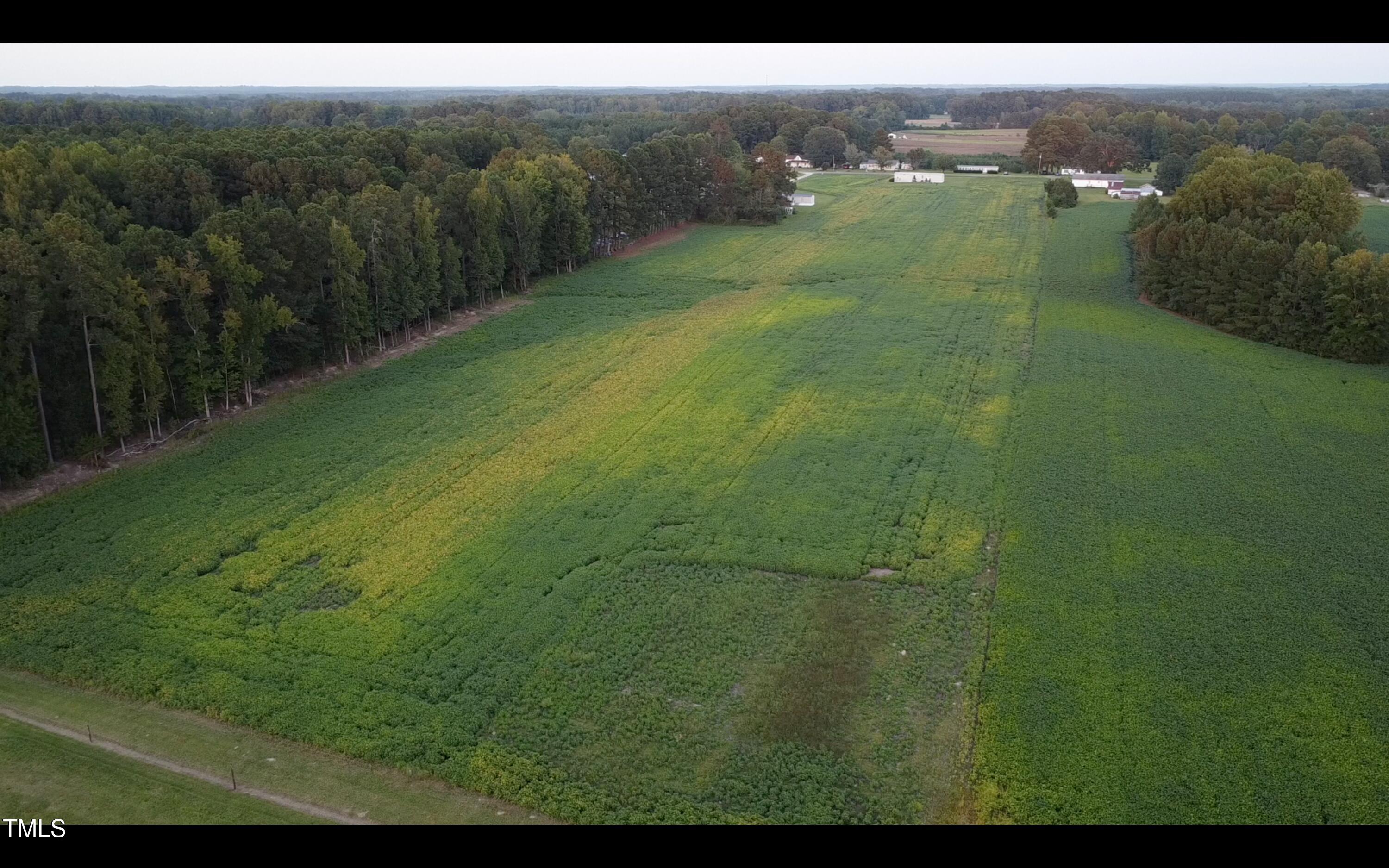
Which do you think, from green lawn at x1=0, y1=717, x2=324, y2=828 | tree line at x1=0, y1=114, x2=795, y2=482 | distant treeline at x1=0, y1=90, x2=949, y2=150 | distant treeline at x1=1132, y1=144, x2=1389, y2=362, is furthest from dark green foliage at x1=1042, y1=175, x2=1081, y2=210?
green lawn at x1=0, y1=717, x2=324, y2=828

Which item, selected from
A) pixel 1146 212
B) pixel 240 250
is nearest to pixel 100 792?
pixel 240 250

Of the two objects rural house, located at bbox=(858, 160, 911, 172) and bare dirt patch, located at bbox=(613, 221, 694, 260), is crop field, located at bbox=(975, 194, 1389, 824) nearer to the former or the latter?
bare dirt patch, located at bbox=(613, 221, 694, 260)

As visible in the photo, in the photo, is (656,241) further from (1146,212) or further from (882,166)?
(882,166)

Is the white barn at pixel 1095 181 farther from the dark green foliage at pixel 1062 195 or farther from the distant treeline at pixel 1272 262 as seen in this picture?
the distant treeline at pixel 1272 262

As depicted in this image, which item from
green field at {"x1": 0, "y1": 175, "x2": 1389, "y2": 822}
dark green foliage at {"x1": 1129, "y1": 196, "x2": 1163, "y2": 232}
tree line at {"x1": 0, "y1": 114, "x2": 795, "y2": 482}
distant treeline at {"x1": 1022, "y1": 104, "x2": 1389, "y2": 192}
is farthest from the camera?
distant treeline at {"x1": 1022, "y1": 104, "x2": 1389, "y2": 192}

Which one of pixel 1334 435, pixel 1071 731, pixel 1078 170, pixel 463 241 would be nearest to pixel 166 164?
pixel 463 241
